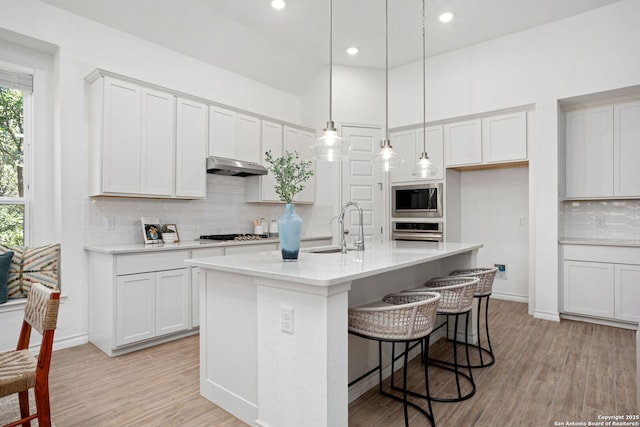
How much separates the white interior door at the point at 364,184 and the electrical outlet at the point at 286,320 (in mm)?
3560

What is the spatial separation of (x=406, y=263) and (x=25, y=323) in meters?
2.10

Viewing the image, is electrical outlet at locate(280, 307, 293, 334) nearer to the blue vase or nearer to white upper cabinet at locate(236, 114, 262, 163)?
the blue vase

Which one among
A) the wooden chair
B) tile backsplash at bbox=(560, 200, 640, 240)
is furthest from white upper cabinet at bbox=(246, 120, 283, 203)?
tile backsplash at bbox=(560, 200, 640, 240)

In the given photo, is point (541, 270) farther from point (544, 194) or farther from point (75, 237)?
point (75, 237)

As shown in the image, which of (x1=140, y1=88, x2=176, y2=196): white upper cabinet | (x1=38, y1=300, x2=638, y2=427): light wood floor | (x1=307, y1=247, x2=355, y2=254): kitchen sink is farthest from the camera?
(x1=140, y1=88, x2=176, y2=196): white upper cabinet

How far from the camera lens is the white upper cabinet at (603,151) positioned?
4.04 meters

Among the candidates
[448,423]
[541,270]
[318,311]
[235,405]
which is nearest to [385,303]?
[448,423]

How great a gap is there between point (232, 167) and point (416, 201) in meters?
2.70

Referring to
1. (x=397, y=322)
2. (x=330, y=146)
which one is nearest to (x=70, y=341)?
(x=330, y=146)

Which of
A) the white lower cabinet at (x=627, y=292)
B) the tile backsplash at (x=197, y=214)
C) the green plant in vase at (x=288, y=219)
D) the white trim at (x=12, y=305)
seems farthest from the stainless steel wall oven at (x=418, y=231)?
the white trim at (x=12, y=305)

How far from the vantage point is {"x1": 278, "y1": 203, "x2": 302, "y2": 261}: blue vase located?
7.39 ft

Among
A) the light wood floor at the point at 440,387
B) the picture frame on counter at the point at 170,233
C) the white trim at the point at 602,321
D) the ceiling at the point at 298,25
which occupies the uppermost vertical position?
the ceiling at the point at 298,25

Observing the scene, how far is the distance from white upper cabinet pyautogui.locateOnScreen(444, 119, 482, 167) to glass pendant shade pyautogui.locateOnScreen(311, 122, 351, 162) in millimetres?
2743

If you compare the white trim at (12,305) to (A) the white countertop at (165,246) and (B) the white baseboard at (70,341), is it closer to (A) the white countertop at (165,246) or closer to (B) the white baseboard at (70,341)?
(B) the white baseboard at (70,341)
